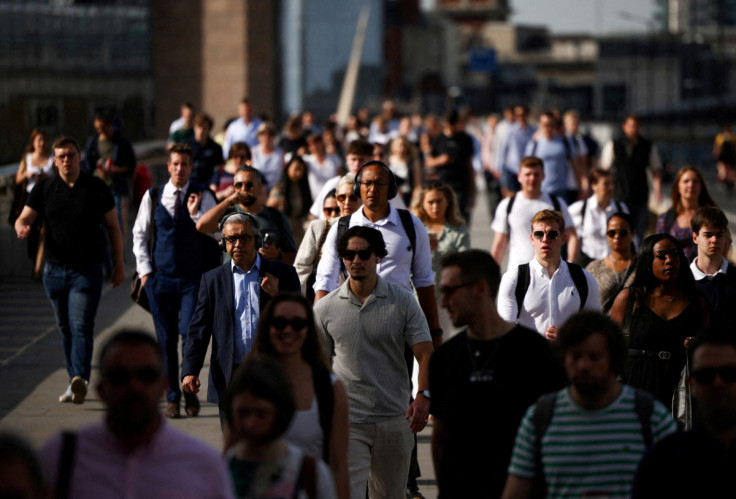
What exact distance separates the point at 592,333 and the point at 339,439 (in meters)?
1.01

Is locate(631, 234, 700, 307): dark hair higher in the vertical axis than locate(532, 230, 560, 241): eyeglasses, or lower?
lower

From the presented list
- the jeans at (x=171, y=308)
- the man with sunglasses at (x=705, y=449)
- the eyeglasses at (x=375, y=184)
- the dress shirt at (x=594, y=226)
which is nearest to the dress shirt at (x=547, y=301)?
the eyeglasses at (x=375, y=184)

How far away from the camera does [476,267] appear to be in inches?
200

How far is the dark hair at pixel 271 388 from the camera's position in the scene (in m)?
3.99

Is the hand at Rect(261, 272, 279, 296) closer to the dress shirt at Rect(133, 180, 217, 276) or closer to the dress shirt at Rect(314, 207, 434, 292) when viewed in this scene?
the dress shirt at Rect(314, 207, 434, 292)

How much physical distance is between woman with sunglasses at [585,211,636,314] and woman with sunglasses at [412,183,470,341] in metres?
1.24

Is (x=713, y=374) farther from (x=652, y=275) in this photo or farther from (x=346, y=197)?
(x=346, y=197)

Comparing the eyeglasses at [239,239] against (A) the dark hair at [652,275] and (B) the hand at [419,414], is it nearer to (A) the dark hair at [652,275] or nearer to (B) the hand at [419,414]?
(B) the hand at [419,414]

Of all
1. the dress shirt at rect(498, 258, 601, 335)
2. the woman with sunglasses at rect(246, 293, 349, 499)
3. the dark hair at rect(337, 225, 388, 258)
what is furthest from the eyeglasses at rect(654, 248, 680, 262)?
the woman with sunglasses at rect(246, 293, 349, 499)

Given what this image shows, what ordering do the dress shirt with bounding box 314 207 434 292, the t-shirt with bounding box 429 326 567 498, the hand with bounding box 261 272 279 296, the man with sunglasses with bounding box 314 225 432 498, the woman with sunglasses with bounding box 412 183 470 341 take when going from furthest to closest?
the woman with sunglasses with bounding box 412 183 470 341 < the dress shirt with bounding box 314 207 434 292 < the hand with bounding box 261 272 279 296 < the man with sunglasses with bounding box 314 225 432 498 < the t-shirt with bounding box 429 326 567 498

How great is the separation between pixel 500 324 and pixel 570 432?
27.8 inches

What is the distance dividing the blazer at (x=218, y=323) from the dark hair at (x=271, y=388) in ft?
9.31

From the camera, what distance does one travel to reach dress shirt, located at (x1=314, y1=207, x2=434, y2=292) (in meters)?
7.55

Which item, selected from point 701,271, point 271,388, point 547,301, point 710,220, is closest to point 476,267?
point 271,388
